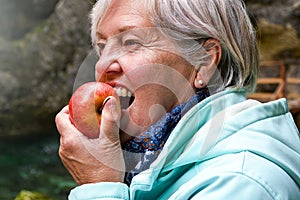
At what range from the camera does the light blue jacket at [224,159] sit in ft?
4.35

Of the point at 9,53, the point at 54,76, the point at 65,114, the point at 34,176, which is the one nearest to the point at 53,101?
the point at 54,76

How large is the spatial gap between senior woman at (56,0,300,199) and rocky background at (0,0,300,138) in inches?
326

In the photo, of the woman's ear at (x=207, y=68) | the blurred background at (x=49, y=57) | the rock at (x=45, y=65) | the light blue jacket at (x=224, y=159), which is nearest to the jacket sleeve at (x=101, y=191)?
the light blue jacket at (x=224, y=159)

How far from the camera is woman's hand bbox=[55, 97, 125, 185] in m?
1.54

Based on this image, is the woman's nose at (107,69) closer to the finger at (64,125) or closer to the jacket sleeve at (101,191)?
the finger at (64,125)

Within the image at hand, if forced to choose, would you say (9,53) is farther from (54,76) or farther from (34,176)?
(34,176)

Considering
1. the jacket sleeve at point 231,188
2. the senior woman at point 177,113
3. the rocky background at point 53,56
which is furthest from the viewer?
the rocky background at point 53,56

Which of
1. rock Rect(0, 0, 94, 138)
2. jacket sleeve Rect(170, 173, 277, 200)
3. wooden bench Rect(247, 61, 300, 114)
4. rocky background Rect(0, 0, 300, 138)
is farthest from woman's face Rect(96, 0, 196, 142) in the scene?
rock Rect(0, 0, 94, 138)

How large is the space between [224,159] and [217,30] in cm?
42

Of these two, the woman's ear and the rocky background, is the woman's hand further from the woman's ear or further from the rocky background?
the rocky background

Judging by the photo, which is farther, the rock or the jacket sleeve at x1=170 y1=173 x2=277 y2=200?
the rock

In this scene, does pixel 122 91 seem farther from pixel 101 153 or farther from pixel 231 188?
pixel 231 188

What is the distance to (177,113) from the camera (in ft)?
5.44

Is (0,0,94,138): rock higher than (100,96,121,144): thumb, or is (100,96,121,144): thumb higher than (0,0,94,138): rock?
(100,96,121,144): thumb
